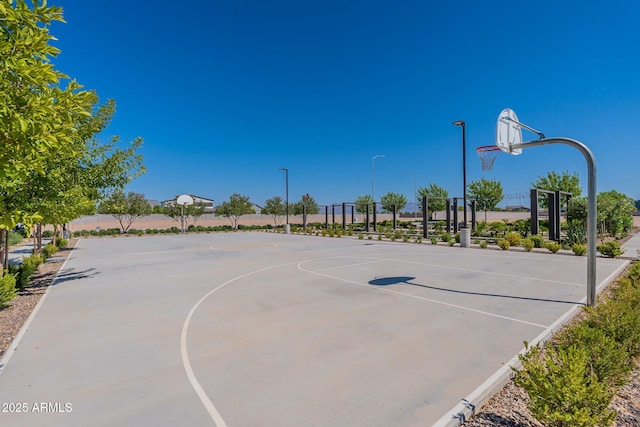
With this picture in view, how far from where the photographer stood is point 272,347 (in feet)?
17.3

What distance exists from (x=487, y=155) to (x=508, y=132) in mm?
3528

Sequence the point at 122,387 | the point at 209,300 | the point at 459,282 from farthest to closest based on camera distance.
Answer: the point at 459,282
the point at 209,300
the point at 122,387

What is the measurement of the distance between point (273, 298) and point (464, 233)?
51.7 feet

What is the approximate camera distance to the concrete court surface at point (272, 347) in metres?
3.65

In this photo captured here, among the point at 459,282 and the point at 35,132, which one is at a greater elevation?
the point at 35,132

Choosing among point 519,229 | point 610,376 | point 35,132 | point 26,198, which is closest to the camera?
point 35,132

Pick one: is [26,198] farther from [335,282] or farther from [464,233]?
[464,233]

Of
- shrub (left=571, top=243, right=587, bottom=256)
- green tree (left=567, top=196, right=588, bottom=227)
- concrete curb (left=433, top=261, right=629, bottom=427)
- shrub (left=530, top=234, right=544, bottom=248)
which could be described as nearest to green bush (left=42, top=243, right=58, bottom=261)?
concrete curb (left=433, top=261, right=629, bottom=427)

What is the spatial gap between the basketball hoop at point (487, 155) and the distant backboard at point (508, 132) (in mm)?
2763

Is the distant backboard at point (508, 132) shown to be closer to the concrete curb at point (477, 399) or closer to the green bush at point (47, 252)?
the concrete curb at point (477, 399)

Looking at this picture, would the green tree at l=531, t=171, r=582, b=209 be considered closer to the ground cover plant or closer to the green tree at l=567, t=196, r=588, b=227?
the green tree at l=567, t=196, r=588, b=227

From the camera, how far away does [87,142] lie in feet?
33.7

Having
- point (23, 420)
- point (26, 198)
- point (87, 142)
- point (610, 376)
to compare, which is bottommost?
point (23, 420)

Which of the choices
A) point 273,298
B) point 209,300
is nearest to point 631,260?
point 273,298
